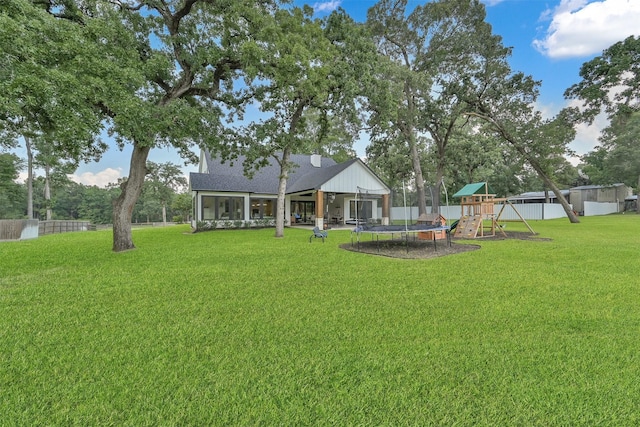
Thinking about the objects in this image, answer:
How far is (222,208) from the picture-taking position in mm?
18719

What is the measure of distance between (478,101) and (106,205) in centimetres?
6584

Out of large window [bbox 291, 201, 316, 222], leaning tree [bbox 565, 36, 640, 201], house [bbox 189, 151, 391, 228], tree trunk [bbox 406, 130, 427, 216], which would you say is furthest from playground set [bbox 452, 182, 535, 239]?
large window [bbox 291, 201, 316, 222]

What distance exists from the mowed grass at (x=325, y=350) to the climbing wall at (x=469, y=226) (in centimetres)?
631

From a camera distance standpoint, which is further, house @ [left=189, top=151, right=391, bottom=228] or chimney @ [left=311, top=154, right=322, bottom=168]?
chimney @ [left=311, top=154, right=322, bottom=168]

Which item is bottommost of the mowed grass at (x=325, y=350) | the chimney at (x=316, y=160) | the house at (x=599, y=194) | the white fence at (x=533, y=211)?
the mowed grass at (x=325, y=350)

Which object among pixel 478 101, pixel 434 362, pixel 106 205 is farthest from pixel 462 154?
pixel 106 205

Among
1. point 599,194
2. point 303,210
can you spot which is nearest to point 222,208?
point 303,210

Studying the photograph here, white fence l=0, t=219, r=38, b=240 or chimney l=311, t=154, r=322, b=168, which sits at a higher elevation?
chimney l=311, t=154, r=322, b=168

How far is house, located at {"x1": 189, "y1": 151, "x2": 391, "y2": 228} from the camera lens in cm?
1817

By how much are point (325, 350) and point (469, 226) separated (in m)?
11.7

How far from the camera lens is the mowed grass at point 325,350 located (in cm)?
190

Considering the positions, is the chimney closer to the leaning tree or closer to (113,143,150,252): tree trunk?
(113,143,150,252): tree trunk

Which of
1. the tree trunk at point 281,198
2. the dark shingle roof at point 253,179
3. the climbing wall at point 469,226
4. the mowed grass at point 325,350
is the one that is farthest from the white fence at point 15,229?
the climbing wall at point 469,226

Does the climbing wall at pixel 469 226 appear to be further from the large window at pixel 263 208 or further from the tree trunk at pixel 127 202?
the tree trunk at pixel 127 202
